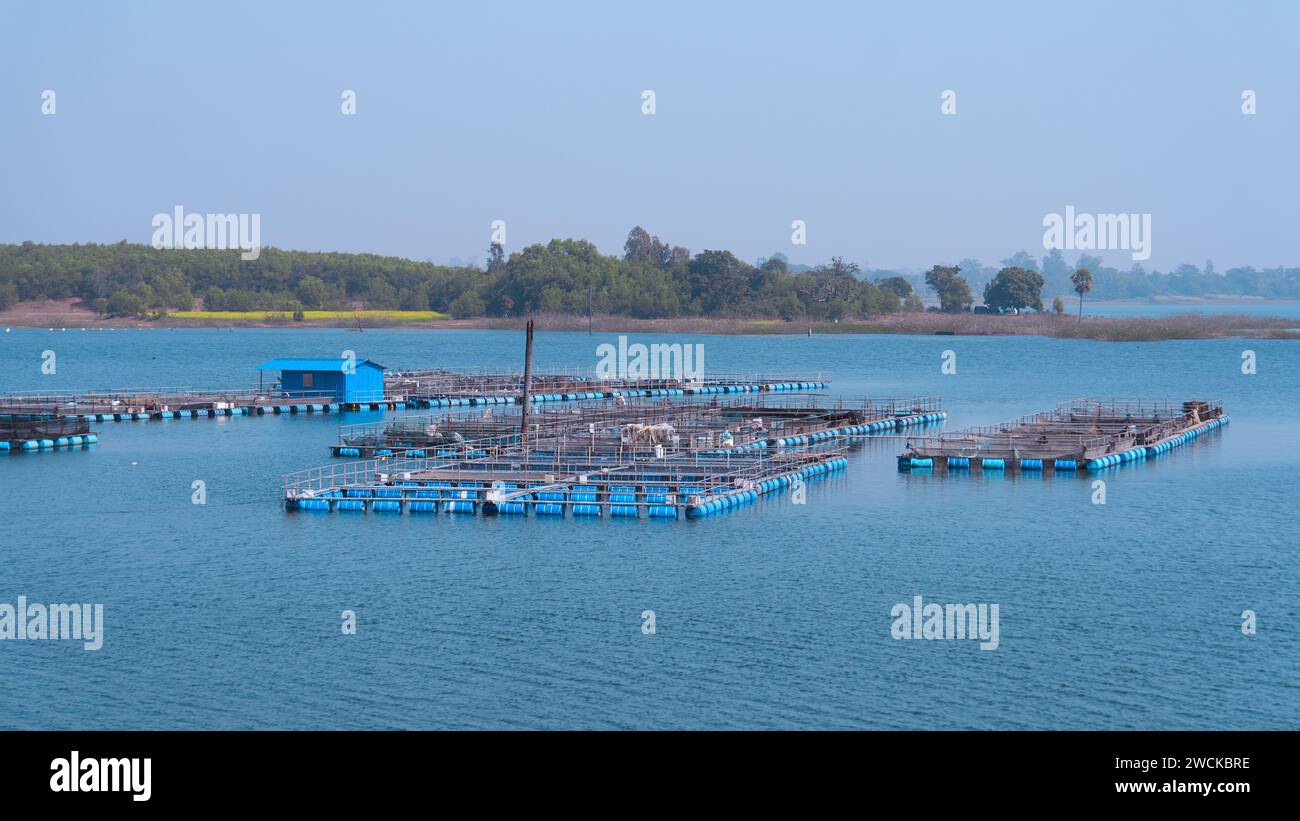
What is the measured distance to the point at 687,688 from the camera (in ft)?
105

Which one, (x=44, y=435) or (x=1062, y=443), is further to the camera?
(x=44, y=435)

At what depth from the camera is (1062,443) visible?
71438 mm

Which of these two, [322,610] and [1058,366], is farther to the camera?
[1058,366]

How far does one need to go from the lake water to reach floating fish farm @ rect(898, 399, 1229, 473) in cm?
217

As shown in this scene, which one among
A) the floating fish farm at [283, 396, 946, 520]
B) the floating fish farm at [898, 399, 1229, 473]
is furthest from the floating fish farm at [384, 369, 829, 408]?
the floating fish farm at [898, 399, 1229, 473]

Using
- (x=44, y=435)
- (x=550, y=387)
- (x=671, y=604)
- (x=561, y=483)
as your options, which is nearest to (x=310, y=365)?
(x=550, y=387)

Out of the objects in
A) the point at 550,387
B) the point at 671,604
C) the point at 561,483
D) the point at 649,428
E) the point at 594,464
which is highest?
the point at 550,387

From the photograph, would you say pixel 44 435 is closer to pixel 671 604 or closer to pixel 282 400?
pixel 282 400

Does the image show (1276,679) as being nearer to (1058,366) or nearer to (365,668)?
(365,668)

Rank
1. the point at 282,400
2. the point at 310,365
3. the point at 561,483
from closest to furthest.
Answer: the point at 561,483
the point at 282,400
the point at 310,365

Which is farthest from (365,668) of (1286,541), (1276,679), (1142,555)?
(1286,541)

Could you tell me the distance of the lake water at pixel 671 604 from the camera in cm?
3122

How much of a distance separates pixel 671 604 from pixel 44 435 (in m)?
48.0
